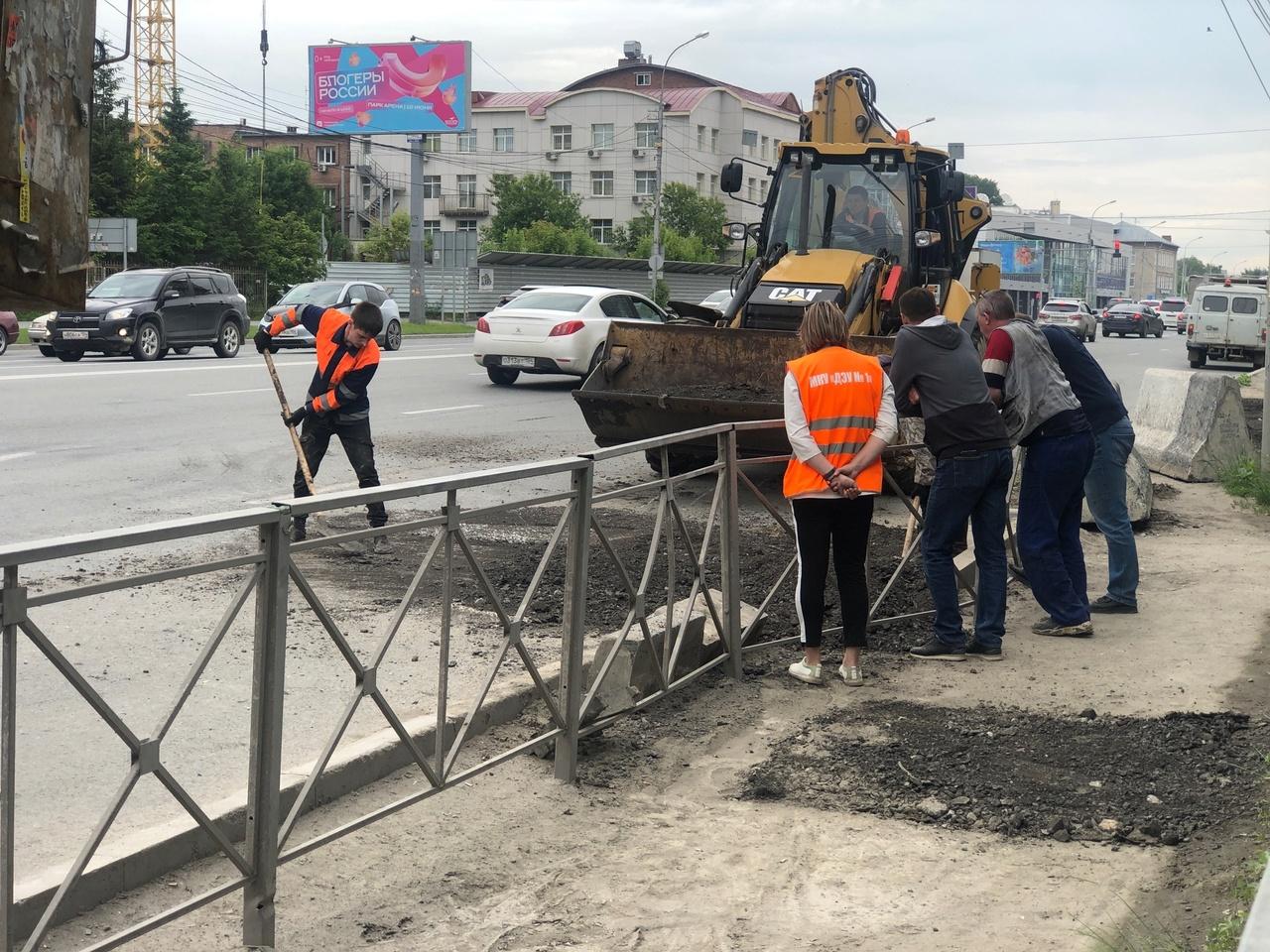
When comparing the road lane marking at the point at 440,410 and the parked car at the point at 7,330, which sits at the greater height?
the parked car at the point at 7,330

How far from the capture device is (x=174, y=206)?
48250 mm

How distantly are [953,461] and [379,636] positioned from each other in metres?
3.28

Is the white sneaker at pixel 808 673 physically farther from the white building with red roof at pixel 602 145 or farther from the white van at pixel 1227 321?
the white building with red roof at pixel 602 145

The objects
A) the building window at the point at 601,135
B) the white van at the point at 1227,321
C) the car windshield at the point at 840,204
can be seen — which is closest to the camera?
the car windshield at the point at 840,204

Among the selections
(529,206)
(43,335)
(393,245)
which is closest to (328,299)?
(43,335)

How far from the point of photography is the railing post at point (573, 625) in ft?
15.9

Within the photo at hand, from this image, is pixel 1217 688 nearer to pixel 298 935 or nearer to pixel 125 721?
pixel 298 935

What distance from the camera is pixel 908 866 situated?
4289 millimetres

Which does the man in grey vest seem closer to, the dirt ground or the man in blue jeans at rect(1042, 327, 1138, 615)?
the man in blue jeans at rect(1042, 327, 1138, 615)

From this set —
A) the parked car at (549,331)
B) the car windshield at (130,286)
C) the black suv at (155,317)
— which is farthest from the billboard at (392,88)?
the parked car at (549,331)

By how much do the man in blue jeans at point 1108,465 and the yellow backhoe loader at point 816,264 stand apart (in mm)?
3606

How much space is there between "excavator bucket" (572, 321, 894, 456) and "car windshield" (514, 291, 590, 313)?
28.0 ft

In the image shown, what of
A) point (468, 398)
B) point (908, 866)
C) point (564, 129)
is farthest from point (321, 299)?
point (564, 129)

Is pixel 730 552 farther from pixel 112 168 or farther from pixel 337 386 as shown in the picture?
pixel 112 168
